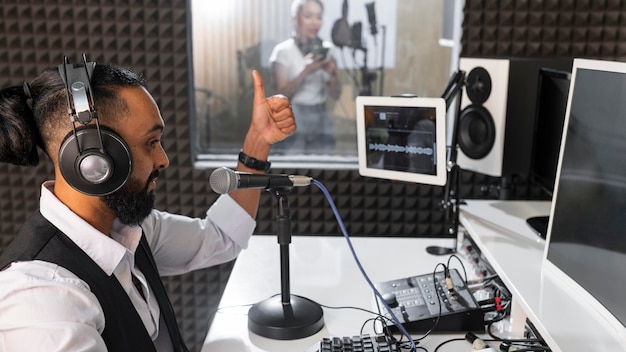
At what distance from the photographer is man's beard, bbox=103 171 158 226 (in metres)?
1.21

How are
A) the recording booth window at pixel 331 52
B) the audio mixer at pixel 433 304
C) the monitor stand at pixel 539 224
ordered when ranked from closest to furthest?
1. the audio mixer at pixel 433 304
2. the monitor stand at pixel 539 224
3. the recording booth window at pixel 331 52

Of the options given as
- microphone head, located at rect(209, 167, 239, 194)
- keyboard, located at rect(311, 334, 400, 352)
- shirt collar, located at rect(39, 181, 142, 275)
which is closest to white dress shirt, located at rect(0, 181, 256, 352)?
shirt collar, located at rect(39, 181, 142, 275)

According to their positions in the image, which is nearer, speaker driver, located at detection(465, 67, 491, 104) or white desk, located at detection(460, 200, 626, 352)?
white desk, located at detection(460, 200, 626, 352)

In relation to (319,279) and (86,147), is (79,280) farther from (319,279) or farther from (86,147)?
(319,279)

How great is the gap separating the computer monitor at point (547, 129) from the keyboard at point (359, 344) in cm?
69

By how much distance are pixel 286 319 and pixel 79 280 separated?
1.68 ft

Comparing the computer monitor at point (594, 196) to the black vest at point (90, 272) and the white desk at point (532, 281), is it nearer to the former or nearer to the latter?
the white desk at point (532, 281)

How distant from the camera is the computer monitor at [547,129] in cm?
175

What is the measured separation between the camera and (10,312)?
3.25ft

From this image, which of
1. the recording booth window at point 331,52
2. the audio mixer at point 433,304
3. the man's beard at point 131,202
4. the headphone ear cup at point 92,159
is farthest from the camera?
the recording booth window at point 331,52

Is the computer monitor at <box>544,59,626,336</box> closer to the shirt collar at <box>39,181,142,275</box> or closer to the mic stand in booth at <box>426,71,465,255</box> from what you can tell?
the mic stand in booth at <box>426,71,465,255</box>

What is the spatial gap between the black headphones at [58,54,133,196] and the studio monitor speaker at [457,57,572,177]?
1191 mm

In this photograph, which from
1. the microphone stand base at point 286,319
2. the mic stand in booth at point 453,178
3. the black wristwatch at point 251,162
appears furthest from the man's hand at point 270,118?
the mic stand in booth at point 453,178

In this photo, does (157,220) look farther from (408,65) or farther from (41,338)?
(408,65)
